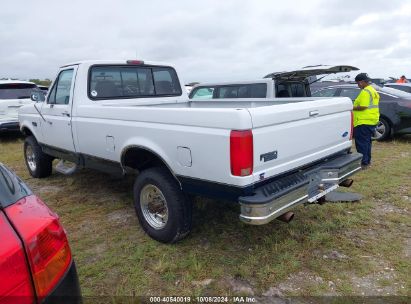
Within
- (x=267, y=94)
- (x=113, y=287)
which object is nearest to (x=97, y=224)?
(x=113, y=287)

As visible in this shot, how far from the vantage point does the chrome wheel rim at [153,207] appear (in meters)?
3.75

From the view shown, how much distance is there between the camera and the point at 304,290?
296cm

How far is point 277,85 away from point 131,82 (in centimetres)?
350

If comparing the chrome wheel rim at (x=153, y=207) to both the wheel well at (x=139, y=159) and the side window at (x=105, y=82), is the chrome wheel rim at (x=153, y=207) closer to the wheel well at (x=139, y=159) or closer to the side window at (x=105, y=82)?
the wheel well at (x=139, y=159)

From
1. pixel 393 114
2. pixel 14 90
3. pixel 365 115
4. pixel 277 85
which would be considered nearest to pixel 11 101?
pixel 14 90

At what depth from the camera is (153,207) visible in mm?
3857

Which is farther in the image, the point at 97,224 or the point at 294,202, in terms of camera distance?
the point at 97,224

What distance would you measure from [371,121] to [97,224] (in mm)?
5020

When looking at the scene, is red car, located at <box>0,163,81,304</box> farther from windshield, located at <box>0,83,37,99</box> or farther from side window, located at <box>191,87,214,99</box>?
windshield, located at <box>0,83,37,99</box>

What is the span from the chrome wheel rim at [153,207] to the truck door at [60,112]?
5.25 ft

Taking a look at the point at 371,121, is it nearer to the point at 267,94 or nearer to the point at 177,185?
the point at 267,94

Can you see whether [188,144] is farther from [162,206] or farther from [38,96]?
[38,96]

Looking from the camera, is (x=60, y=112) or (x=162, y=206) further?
(x=60, y=112)

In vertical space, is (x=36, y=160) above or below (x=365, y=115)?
below
